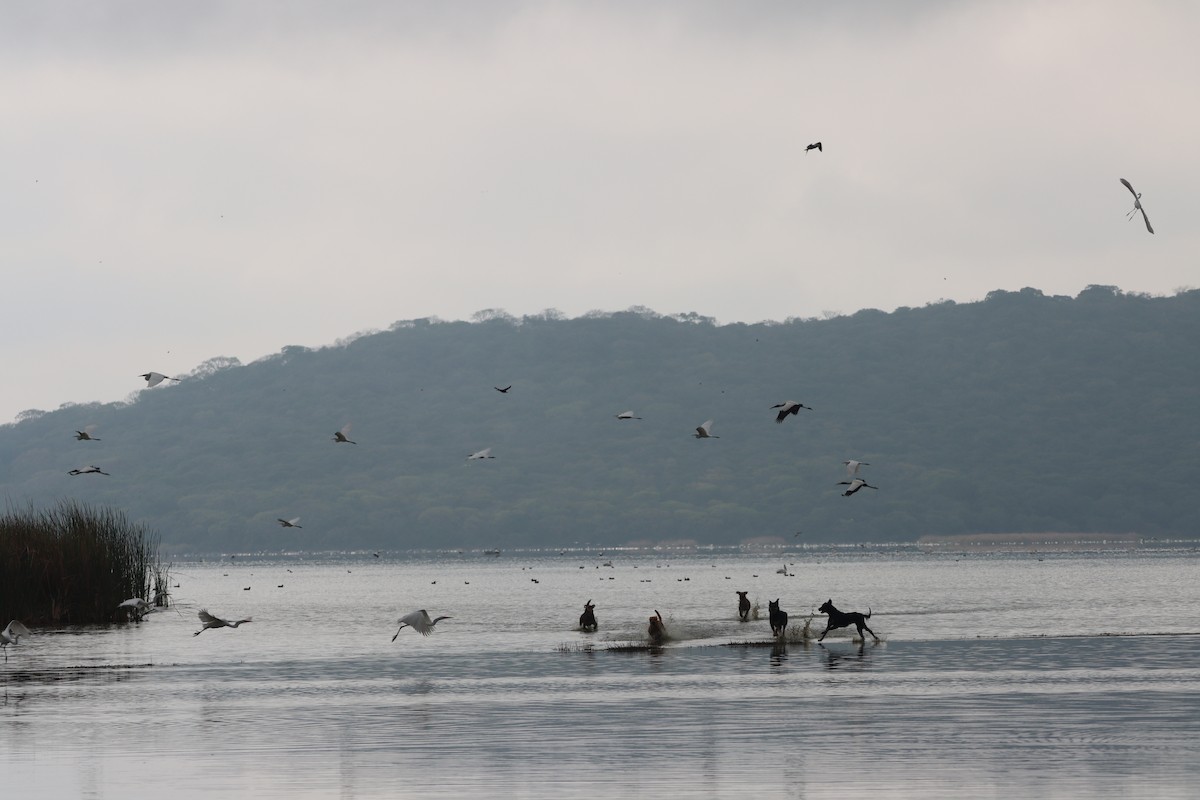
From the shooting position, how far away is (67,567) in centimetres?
→ 5516

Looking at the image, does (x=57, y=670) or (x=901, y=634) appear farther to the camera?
(x=901, y=634)

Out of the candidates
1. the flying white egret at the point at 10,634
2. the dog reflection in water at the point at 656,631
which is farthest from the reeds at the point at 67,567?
the dog reflection in water at the point at 656,631

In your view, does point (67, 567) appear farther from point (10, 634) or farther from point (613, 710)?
point (613, 710)

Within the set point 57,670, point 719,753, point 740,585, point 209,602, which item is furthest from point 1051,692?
point 740,585

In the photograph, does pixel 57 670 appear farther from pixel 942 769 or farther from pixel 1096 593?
pixel 1096 593

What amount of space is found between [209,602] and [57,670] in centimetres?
5487

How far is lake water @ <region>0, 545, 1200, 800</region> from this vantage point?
20.2 meters

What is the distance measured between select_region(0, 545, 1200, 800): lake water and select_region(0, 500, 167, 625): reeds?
149cm

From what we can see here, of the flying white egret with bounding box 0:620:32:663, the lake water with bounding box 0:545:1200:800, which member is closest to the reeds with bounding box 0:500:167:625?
the lake water with bounding box 0:545:1200:800

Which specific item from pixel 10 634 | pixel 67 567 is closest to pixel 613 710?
pixel 10 634

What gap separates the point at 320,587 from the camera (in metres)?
120

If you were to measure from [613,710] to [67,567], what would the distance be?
31.8 metres

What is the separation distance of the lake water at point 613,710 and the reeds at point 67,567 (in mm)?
1489

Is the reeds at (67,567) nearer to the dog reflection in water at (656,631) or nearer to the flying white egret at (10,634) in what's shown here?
the flying white egret at (10,634)
